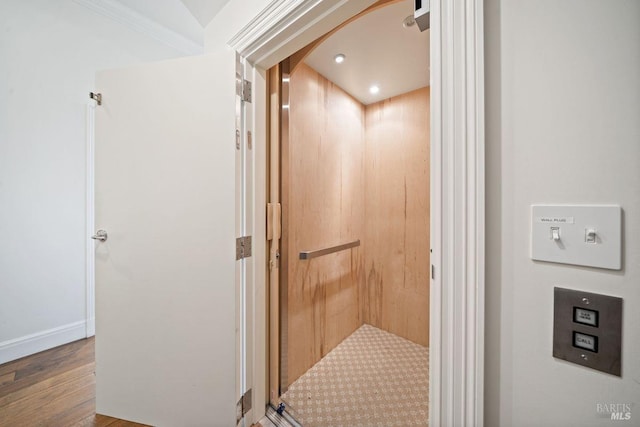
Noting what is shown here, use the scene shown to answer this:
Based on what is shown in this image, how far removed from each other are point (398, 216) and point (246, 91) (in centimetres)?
163

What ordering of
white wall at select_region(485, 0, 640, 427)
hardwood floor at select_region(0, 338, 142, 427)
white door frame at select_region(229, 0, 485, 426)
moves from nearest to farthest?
white wall at select_region(485, 0, 640, 427)
white door frame at select_region(229, 0, 485, 426)
hardwood floor at select_region(0, 338, 142, 427)

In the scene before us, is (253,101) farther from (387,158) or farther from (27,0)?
(27,0)

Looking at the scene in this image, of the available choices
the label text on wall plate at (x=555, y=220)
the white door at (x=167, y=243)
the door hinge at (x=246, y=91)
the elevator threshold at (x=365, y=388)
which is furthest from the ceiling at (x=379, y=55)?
the elevator threshold at (x=365, y=388)

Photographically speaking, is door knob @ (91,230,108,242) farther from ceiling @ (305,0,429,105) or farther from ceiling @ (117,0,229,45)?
ceiling @ (305,0,429,105)

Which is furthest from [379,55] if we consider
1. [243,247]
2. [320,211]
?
[243,247]

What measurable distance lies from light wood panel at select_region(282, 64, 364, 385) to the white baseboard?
1.91m

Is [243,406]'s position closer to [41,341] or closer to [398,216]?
[398,216]

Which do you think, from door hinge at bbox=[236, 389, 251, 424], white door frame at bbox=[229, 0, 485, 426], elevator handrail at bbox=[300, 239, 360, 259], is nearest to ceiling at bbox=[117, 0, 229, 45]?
elevator handrail at bbox=[300, 239, 360, 259]

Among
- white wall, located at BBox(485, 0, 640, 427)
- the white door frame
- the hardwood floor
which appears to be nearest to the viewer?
white wall, located at BBox(485, 0, 640, 427)

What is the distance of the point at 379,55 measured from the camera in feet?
5.43

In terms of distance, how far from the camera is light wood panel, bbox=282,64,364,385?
5.40ft

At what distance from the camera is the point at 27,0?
1814 mm

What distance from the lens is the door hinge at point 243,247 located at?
1.19m
